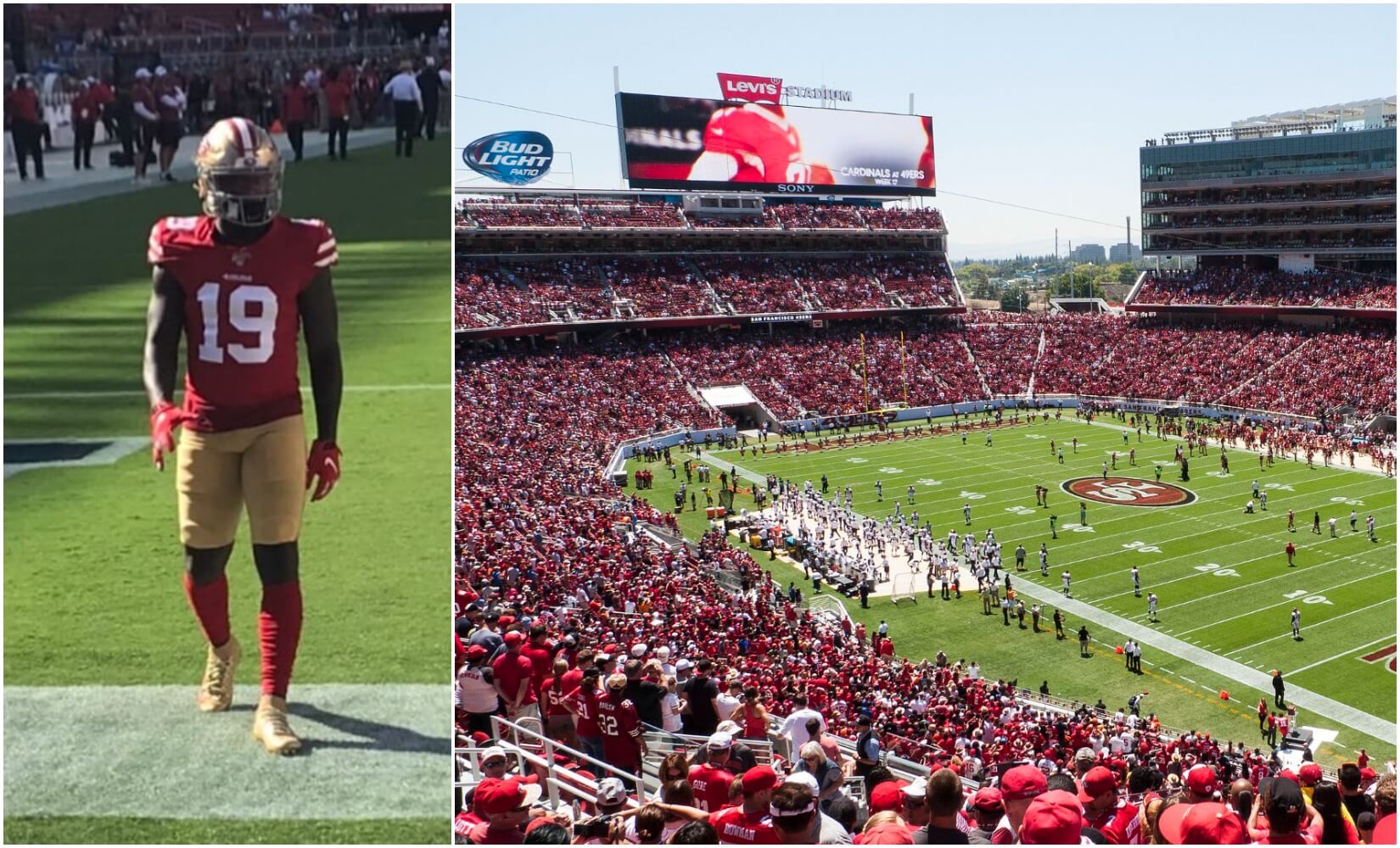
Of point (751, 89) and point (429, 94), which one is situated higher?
point (751, 89)

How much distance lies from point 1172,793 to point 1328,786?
0.59 meters

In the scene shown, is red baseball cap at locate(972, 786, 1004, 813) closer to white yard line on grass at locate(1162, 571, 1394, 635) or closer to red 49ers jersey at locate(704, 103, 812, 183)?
white yard line on grass at locate(1162, 571, 1394, 635)

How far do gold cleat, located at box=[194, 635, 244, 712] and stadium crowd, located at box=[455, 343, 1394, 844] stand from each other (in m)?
1.03

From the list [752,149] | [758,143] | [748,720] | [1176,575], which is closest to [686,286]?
[752,149]

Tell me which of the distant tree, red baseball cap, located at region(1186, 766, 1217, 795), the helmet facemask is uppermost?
the distant tree

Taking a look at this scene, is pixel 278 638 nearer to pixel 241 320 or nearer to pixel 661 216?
pixel 241 320

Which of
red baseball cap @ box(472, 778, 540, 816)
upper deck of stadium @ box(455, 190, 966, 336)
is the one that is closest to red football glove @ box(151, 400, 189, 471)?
red baseball cap @ box(472, 778, 540, 816)

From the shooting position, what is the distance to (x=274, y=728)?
4.53 m

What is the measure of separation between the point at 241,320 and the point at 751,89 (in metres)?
49.3

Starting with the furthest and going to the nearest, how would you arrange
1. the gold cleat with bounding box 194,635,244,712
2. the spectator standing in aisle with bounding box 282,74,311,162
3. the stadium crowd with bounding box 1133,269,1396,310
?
the stadium crowd with bounding box 1133,269,1396,310, the spectator standing in aisle with bounding box 282,74,311,162, the gold cleat with bounding box 194,635,244,712

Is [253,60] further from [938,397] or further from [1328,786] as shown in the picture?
[938,397]

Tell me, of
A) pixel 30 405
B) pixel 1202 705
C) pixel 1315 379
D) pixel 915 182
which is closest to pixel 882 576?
pixel 1202 705

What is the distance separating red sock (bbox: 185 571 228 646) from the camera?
4523 mm

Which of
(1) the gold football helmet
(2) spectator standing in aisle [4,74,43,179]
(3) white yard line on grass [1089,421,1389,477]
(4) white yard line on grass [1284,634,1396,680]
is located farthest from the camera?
(3) white yard line on grass [1089,421,1389,477]
